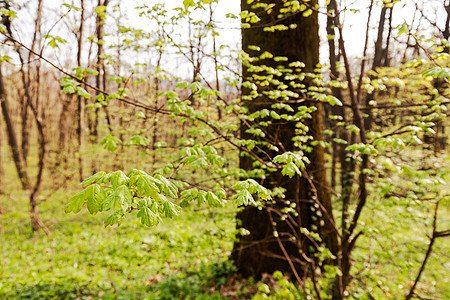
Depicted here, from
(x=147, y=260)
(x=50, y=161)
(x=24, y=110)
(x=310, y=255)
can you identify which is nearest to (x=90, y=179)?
(x=310, y=255)

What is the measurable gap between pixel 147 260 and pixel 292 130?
405cm

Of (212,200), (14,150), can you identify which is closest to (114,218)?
(212,200)

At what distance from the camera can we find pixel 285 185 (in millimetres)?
3609

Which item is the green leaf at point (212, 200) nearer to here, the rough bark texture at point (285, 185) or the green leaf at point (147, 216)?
the green leaf at point (147, 216)

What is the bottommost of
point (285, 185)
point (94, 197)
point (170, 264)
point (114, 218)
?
point (170, 264)

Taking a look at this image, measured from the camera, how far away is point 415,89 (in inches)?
231

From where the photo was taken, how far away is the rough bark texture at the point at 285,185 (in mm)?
3428

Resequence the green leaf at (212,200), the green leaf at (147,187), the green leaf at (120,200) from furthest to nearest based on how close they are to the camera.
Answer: the green leaf at (212,200)
the green leaf at (147,187)
the green leaf at (120,200)

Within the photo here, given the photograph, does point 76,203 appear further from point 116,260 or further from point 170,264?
point 116,260

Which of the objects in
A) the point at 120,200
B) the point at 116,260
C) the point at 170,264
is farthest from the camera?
the point at 116,260

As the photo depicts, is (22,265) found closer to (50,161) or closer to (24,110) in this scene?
(50,161)

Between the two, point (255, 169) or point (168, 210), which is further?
point (255, 169)

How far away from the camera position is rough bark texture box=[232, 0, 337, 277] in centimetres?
343

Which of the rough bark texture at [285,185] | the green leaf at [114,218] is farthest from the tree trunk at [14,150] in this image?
the green leaf at [114,218]
